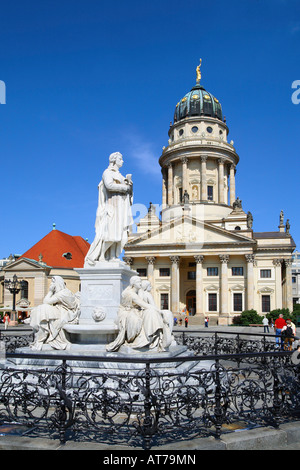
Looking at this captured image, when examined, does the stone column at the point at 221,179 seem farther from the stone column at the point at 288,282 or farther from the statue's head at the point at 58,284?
the statue's head at the point at 58,284

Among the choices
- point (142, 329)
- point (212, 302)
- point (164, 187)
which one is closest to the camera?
point (142, 329)

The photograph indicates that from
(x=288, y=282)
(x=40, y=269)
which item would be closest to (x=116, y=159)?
(x=40, y=269)

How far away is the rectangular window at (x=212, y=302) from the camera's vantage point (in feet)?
164

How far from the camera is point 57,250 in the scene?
173 ft

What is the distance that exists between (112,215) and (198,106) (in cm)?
5892

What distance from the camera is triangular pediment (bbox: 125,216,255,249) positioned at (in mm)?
48781

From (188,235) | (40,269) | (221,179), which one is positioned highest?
(221,179)

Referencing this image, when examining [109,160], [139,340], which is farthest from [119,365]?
[109,160]

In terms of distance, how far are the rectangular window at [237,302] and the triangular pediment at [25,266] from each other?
23.9 m

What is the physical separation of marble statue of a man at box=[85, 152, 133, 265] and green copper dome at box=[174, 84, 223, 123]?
57022 millimetres

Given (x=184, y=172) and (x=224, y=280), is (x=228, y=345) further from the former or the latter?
(x=184, y=172)

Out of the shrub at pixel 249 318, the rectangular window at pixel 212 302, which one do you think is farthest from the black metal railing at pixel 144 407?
the rectangular window at pixel 212 302

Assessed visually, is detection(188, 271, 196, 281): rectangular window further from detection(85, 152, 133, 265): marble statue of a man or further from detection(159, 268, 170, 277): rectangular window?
detection(85, 152, 133, 265): marble statue of a man
